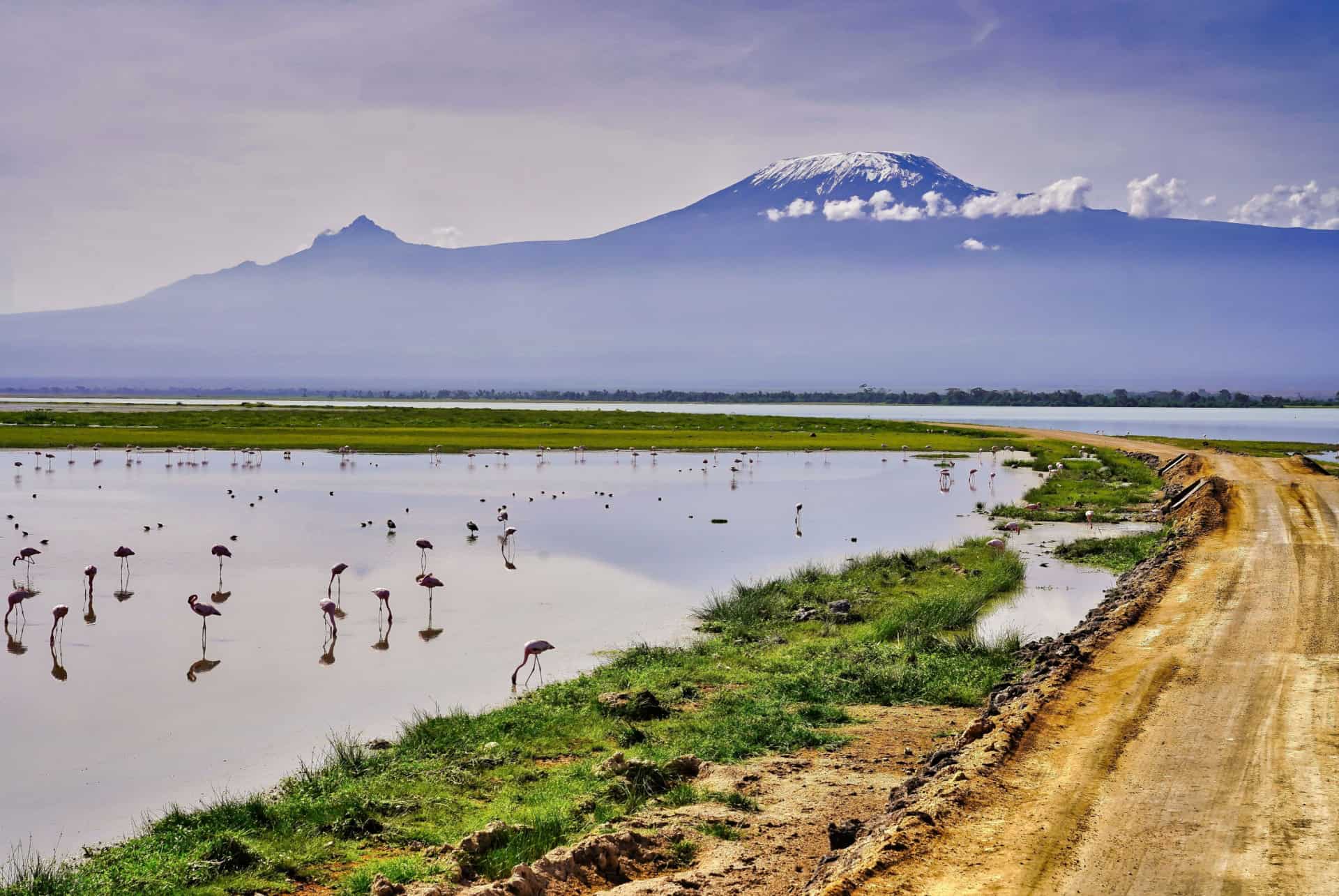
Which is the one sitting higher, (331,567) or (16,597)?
(16,597)

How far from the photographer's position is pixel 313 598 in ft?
62.7

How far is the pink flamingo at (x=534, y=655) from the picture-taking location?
13773 mm

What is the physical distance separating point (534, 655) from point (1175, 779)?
8.70 metres

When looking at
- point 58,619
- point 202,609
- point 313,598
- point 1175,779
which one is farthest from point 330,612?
point 1175,779

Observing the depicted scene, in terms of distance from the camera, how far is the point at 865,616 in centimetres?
1856

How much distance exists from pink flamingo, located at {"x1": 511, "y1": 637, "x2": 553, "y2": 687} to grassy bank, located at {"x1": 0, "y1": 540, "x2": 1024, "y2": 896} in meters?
0.52

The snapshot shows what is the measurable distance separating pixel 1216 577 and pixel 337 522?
2199cm

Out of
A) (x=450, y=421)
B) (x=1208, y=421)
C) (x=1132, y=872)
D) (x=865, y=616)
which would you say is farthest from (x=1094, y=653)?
(x=1208, y=421)

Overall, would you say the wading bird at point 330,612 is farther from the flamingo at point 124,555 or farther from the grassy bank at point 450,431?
the grassy bank at point 450,431

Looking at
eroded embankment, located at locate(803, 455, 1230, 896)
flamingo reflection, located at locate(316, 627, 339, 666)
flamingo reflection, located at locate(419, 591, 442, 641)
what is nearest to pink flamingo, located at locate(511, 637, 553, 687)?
flamingo reflection, located at locate(419, 591, 442, 641)

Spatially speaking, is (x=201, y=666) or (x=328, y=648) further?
(x=328, y=648)

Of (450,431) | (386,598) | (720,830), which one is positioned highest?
(450,431)

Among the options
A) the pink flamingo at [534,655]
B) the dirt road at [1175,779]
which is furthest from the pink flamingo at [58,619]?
the dirt road at [1175,779]

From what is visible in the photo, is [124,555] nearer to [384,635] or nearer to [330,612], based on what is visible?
[330,612]
